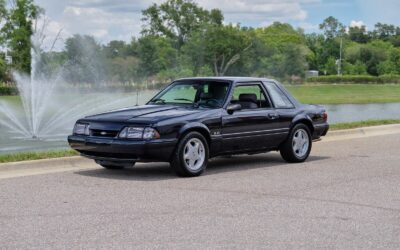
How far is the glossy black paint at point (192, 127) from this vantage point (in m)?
10.6

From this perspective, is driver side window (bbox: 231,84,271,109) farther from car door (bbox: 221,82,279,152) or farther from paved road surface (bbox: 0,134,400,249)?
paved road surface (bbox: 0,134,400,249)

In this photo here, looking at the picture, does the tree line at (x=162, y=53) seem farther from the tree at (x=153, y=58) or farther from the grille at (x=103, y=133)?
the grille at (x=103, y=133)

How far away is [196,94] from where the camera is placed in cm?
1202

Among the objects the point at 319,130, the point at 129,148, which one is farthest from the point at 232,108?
the point at 319,130

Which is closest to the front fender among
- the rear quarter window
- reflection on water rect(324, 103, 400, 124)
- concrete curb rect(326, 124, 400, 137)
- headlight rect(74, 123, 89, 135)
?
headlight rect(74, 123, 89, 135)

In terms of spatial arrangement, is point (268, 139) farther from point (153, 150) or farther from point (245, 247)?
point (245, 247)

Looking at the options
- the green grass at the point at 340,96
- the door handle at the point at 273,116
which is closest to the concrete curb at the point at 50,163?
the door handle at the point at 273,116

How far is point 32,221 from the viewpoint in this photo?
7.77 meters

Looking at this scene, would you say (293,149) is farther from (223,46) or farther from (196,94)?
(223,46)

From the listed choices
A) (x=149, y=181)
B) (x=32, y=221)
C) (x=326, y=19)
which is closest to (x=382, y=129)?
(x=149, y=181)

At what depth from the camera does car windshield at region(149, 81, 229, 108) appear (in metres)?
11.8

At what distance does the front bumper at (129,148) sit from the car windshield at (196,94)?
131 centimetres

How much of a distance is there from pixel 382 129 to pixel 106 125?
34.4 feet

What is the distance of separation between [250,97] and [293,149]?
125 centimetres
